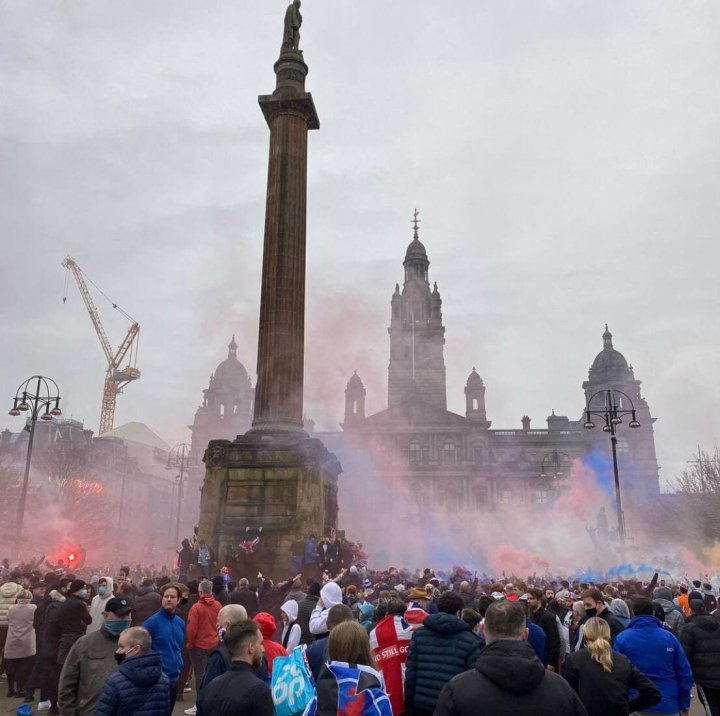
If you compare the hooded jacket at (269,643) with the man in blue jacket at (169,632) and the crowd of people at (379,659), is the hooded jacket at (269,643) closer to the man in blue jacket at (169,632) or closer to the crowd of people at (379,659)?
the crowd of people at (379,659)

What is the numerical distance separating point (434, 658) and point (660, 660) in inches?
108

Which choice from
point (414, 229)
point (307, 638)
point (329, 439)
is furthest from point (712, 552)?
point (414, 229)

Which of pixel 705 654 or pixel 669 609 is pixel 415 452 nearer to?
pixel 669 609

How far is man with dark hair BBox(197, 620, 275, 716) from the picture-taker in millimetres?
4242

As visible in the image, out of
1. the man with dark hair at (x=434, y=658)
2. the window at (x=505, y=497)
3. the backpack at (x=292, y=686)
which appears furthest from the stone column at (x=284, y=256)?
the window at (x=505, y=497)

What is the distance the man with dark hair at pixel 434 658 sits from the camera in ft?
17.6

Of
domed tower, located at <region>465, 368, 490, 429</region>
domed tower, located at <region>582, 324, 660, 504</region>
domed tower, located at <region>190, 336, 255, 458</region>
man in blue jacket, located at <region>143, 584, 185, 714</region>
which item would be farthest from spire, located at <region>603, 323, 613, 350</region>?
man in blue jacket, located at <region>143, 584, 185, 714</region>

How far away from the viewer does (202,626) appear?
8969mm

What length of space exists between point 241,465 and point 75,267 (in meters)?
121

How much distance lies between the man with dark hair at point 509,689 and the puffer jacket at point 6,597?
10.7 meters

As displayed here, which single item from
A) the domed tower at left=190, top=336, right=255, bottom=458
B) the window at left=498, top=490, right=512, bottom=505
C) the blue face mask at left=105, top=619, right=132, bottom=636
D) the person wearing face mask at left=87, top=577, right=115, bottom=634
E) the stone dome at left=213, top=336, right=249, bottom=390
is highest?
the stone dome at left=213, top=336, right=249, bottom=390

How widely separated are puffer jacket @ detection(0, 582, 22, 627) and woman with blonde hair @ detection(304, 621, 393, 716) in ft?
30.4

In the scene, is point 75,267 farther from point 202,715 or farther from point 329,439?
point 202,715

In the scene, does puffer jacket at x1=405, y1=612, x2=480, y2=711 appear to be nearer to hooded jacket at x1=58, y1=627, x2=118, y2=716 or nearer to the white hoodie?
the white hoodie
